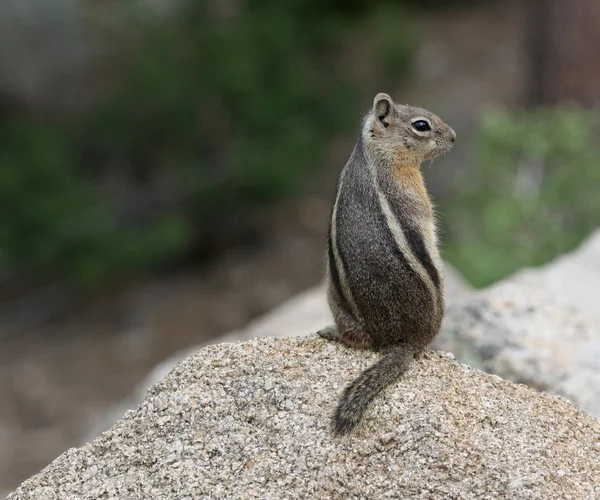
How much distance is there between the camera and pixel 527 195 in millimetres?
8031

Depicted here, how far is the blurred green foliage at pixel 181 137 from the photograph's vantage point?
9.56m

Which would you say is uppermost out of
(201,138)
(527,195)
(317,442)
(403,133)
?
(403,133)

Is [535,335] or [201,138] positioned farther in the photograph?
[201,138]

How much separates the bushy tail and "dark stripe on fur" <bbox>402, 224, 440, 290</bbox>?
298 mm

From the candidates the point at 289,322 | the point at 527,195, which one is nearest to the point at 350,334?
the point at 289,322

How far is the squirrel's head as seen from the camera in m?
3.42

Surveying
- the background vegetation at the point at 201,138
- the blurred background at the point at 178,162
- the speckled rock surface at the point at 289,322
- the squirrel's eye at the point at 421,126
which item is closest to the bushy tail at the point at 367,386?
the squirrel's eye at the point at 421,126

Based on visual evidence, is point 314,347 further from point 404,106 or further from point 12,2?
point 12,2

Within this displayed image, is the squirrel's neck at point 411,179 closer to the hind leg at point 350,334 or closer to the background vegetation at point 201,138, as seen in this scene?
the hind leg at point 350,334

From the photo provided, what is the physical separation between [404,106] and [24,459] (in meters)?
7.07

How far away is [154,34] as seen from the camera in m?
→ 10.5

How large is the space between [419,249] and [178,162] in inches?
320

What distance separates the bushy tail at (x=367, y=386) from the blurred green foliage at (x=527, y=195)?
425 cm

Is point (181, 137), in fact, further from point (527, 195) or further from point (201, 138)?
point (527, 195)
